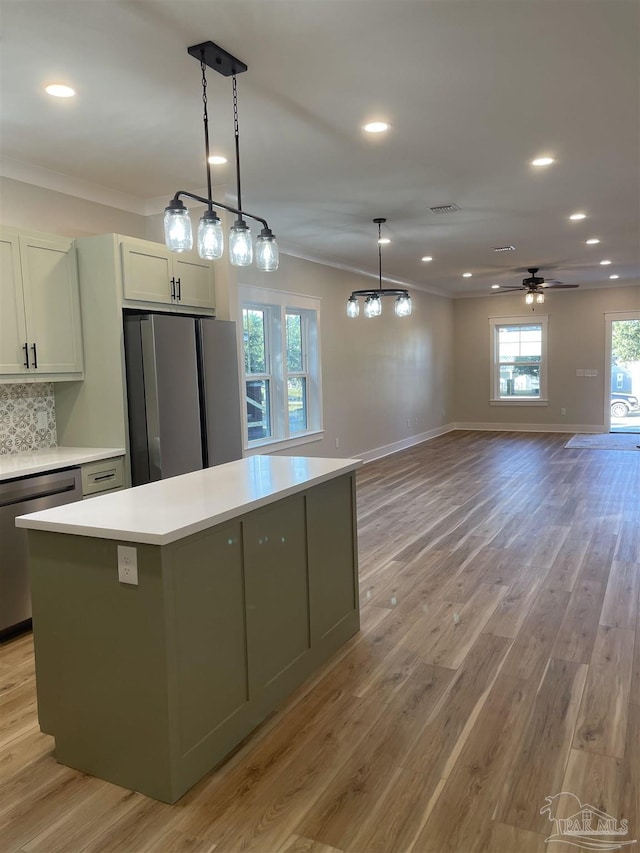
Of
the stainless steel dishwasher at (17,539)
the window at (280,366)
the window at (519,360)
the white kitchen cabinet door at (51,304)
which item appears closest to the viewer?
the stainless steel dishwasher at (17,539)

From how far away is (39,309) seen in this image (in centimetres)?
374

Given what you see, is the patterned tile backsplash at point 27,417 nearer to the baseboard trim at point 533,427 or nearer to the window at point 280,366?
the window at point 280,366

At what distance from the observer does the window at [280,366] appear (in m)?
6.55

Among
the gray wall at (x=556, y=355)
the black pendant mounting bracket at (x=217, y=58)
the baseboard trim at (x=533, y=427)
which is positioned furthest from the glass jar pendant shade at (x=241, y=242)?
the baseboard trim at (x=533, y=427)

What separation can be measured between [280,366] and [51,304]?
329 cm

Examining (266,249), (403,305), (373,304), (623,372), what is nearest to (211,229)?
(266,249)

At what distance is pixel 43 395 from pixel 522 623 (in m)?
3.31

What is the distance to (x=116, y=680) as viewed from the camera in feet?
6.95

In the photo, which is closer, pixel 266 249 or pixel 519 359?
pixel 266 249

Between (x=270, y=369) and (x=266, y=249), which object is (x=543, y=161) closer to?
(x=266, y=249)

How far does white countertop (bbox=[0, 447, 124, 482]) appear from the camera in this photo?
3.32 meters

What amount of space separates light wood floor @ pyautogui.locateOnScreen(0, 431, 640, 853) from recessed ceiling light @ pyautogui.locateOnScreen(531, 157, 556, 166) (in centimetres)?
272

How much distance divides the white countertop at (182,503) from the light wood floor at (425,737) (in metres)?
0.89

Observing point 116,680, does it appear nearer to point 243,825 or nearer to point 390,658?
point 243,825
